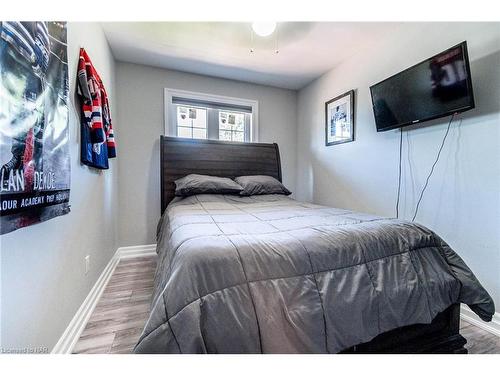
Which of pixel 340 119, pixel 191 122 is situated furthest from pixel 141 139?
pixel 340 119

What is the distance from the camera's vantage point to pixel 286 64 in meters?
2.83

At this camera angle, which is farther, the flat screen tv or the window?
the window

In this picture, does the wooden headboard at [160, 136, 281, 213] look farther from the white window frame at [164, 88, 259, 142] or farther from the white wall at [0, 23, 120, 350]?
the white wall at [0, 23, 120, 350]

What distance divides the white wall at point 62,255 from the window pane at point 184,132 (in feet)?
3.33

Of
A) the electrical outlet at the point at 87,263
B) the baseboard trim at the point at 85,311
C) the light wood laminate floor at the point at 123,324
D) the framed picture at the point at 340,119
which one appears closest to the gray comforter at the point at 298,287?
the light wood laminate floor at the point at 123,324

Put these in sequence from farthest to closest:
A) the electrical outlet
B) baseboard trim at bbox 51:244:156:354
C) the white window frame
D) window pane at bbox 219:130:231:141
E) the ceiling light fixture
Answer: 1. window pane at bbox 219:130:231:141
2. the white window frame
3. the ceiling light fixture
4. the electrical outlet
5. baseboard trim at bbox 51:244:156:354

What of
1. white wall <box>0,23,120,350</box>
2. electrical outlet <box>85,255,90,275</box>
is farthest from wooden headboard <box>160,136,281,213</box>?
electrical outlet <box>85,255,90,275</box>

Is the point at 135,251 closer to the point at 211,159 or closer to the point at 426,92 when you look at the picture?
the point at 211,159

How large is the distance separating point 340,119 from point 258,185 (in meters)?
1.35

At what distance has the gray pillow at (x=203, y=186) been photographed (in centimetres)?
254

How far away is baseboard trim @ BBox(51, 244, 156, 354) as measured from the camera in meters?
1.22

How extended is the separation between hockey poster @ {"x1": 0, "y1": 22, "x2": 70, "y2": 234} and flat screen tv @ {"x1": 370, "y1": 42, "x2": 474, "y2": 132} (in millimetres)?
2427

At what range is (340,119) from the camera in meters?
2.85
